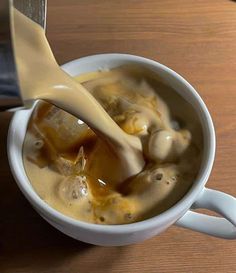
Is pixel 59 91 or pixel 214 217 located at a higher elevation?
pixel 59 91

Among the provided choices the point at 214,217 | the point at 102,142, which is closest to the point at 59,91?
the point at 102,142

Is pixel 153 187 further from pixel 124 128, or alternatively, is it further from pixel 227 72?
pixel 227 72

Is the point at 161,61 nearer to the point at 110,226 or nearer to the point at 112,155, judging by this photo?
the point at 112,155

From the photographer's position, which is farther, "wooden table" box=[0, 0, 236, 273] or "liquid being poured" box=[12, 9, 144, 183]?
"wooden table" box=[0, 0, 236, 273]

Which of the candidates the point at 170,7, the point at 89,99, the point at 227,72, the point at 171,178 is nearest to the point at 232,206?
the point at 171,178

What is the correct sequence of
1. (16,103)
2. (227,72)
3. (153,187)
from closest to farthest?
(16,103) < (153,187) < (227,72)
